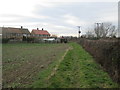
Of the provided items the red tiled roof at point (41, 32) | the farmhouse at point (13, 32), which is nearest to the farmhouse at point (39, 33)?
the red tiled roof at point (41, 32)

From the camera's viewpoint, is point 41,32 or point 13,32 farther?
point 41,32

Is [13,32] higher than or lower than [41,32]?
lower

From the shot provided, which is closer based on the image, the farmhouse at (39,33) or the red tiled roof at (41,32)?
the farmhouse at (39,33)

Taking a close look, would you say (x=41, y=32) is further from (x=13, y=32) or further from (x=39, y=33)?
(x=13, y=32)

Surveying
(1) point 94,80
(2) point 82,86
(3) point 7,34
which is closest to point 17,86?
(2) point 82,86

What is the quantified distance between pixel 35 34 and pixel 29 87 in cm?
9417

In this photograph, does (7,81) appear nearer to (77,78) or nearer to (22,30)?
(77,78)

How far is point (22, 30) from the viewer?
297 feet

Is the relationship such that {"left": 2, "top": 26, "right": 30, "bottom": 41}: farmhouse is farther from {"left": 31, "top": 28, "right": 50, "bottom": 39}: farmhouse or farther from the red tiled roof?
the red tiled roof

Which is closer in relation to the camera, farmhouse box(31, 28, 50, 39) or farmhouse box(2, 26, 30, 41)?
farmhouse box(2, 26, 30, 41)

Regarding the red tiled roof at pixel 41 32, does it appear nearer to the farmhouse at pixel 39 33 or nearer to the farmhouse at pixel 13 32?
the farmhouse at pixel 39 33

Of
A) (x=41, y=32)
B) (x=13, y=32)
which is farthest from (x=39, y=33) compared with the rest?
(x=13, y=32)

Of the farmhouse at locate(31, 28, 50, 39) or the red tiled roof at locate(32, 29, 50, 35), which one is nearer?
the farmhouse at locate(31, 28, 50, 39)

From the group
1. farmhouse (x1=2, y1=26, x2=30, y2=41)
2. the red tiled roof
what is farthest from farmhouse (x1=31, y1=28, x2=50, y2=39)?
farmhouse (x1=2, y1=26, x2=30, y2=41)
